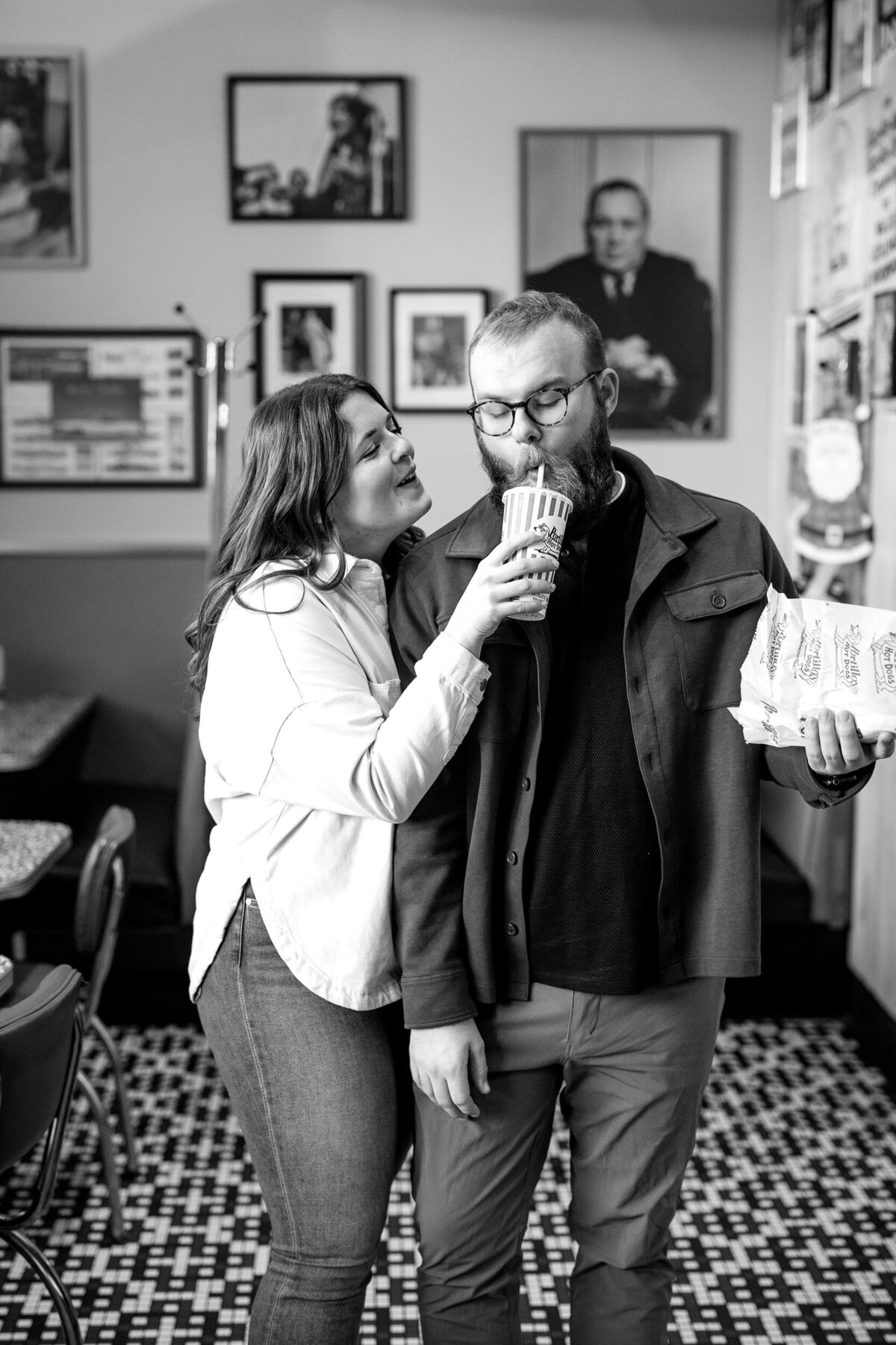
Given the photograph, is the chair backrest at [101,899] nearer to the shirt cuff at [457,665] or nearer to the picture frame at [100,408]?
the shirt cuff at [457,665]

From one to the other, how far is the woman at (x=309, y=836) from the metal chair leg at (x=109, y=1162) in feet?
3.79

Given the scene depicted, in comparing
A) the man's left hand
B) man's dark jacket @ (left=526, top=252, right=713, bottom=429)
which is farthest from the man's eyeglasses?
man's dark jacket @ (left=526, top=252, right=713, bottom=429)

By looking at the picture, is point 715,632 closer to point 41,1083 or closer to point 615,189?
point 41,1083

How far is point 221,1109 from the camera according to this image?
10.8 feet

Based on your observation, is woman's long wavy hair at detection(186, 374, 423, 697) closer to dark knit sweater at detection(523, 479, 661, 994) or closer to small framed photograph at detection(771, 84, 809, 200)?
dark knit sweater at detection(523, 479, 661, 994)

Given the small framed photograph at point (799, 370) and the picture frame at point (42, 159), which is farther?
the picture frame at point (42, 159)

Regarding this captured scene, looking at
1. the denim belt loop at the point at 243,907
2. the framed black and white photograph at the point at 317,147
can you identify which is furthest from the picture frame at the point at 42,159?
the denim belt loop at the point at 243,907

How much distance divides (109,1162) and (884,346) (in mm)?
2592

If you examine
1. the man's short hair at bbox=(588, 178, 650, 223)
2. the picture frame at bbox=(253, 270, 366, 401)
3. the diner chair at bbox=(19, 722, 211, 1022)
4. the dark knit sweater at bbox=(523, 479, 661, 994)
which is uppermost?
the man's short hair at bbox=(588, 178, 650, 223)

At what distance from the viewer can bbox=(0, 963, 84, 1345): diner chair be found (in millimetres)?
1820

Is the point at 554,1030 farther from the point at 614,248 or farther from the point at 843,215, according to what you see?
the point at 614,248

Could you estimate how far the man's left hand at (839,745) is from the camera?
56.3 inches

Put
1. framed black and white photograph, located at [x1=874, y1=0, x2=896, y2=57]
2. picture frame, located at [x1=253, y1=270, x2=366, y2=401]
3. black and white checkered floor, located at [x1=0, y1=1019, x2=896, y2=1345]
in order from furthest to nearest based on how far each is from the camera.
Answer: picture frame, located at [x1=253, y1=270, x2=366, y2=401]
framed black and white photograph, located at [x1=874, y1=0, x2=896, y2=57]
black and white checkered floor, located at [x1=0, y1=1019, x2=896, y2=1345]

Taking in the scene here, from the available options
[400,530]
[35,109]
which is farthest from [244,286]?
[400,530]
